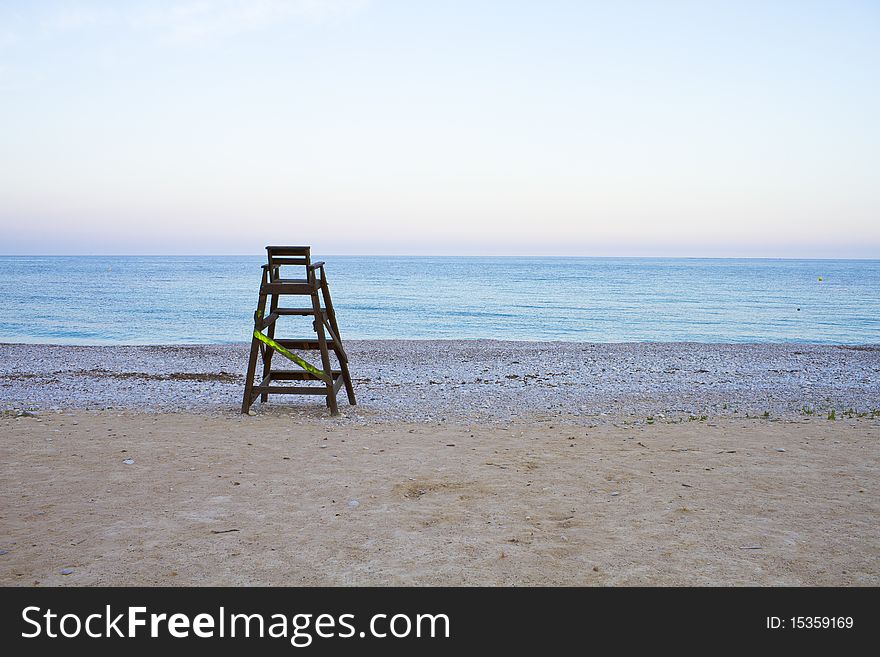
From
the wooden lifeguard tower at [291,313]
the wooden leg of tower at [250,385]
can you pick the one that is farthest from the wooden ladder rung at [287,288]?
the wooden leg of tower at [250,385]

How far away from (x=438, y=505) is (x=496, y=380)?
981 centimetres

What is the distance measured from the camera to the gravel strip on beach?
11.4 meters

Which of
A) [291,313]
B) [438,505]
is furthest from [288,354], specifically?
[438,505]

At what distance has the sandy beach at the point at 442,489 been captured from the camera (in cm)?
457

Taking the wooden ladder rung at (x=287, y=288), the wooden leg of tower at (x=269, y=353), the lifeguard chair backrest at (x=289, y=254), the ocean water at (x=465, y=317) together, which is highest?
the lifeguard chair backrest at (x=289, y=254)

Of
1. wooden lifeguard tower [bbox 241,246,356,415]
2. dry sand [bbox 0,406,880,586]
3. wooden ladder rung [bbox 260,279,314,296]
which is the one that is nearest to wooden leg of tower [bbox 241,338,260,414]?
wooden lifeguard tower [bbox 241,246,356,415]

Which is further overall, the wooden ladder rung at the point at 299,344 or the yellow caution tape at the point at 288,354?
the wooden ladder rung at the point at 299,344

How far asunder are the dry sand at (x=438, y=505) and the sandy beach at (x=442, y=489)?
0.07ft

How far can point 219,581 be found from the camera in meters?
4.34

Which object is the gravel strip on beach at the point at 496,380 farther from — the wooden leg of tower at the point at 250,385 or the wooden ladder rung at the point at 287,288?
the wooden ladder rung at the point at 287,288

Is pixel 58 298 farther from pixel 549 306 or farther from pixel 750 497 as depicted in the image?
pixel 750 497

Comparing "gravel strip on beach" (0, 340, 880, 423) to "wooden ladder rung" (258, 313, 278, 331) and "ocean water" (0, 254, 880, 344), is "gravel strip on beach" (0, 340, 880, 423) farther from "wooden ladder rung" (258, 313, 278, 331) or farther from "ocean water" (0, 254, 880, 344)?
"ocean water" (0, 254, 880, 344)
